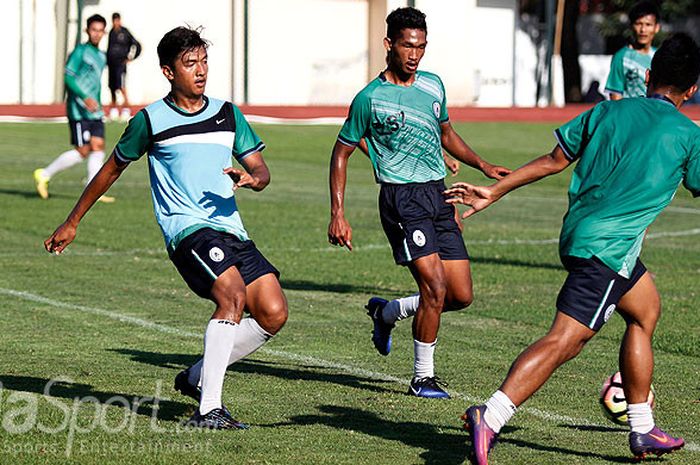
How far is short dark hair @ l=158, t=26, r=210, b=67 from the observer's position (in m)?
7.57

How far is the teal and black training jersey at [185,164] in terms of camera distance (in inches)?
298

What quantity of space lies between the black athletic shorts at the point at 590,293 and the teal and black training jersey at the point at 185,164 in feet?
6.22

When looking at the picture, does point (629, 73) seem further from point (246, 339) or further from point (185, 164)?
point (185, 164)

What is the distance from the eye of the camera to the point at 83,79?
19500 millimetres

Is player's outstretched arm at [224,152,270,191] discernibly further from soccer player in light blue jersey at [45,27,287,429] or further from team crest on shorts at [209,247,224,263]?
team crest on shorts at [209,247,224,263]

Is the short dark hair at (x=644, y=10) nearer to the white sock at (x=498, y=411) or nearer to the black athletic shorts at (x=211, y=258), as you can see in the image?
the black athletic shorts at (x=211, y=258)

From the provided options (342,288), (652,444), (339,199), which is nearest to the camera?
(652,444)

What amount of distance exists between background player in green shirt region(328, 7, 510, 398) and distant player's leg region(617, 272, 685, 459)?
175 cm

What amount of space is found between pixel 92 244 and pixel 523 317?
19.4 feet

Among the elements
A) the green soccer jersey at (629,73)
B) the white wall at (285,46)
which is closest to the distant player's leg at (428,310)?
the green soccer jersey at (629,73)

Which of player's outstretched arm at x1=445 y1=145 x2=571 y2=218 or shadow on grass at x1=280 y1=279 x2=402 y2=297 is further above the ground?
player's outstretched arm at x1=445 y1=145 x2=571 y2=218

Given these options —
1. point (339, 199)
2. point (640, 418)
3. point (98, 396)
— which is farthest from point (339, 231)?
point (640, 418)

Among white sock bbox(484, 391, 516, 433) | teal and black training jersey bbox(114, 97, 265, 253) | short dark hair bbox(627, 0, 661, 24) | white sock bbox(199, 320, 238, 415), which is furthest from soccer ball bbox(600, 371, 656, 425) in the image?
short dark hair bbox(627, 0, 661, 24)

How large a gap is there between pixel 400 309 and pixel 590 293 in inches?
107
